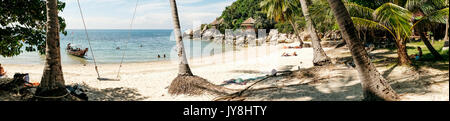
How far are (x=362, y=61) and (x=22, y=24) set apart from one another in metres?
9.69

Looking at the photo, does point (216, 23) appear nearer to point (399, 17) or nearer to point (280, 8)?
point (280, 8)

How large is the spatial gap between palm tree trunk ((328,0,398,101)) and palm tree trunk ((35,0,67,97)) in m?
6.67

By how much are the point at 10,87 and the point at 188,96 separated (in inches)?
204

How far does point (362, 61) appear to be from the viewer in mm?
5121

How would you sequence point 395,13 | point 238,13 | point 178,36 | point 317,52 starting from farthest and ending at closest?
point 238,13 < point 317,52 < point 178,36 < point 395,13

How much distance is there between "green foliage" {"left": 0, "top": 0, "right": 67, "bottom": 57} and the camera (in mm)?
7108

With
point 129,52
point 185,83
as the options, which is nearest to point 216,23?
point 129,52

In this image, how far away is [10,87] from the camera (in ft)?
23.1

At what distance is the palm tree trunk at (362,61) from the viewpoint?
16.4ft

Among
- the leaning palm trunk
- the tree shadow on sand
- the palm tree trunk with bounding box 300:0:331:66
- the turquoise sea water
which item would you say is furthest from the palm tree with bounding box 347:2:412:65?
the turquoise sea water

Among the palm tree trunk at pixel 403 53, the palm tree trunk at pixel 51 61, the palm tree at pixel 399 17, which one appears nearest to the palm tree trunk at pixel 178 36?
the palm tree trunk at pixel 51 61

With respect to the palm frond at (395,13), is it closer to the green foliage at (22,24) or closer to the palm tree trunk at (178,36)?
the palm tree trunk at (178,36)

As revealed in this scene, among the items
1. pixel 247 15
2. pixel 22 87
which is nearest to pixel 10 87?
pixel 22 87
